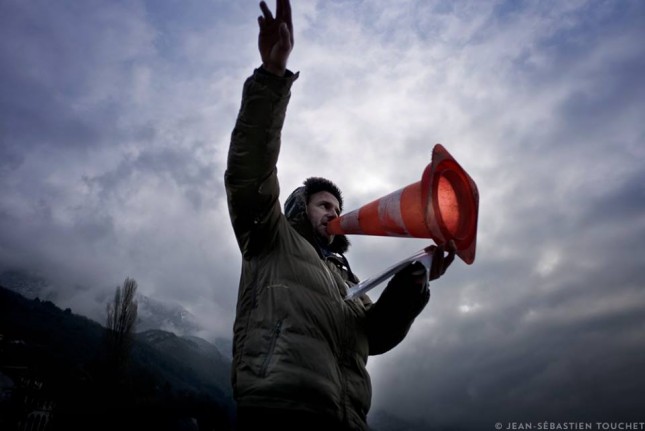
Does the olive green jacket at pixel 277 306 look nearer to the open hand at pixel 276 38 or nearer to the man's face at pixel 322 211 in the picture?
the open hand at pixel 276 38

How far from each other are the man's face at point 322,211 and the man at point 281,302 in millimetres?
571

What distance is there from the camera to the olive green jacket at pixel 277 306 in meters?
1.59

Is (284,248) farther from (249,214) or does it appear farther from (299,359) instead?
(299,359)

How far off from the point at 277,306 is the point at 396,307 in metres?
→ 0.87

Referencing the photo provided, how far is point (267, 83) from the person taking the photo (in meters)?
1.82

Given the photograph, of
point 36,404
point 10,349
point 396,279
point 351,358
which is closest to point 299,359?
point 351,358

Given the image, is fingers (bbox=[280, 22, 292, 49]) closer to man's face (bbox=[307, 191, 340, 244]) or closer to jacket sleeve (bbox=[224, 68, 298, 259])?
jacket sleeve (bbox=[224, 68, 298, 259])

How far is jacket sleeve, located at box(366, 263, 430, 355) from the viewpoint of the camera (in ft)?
7.48

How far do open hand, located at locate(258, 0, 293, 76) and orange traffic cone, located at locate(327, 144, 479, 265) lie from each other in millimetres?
966

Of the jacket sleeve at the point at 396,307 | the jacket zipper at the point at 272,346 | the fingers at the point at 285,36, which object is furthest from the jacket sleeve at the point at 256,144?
the jacket sleeve at the point at 396,307

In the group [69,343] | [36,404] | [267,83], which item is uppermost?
[69,343]

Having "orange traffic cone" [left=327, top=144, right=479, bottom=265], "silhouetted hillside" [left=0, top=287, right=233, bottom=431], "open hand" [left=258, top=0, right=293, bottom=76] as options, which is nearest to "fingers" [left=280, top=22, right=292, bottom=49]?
"open hand" [left=258, top=0, right=293, bottom=76]

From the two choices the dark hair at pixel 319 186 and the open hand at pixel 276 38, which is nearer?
the open hand at pixel 276 38

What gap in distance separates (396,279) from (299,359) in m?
0.92
